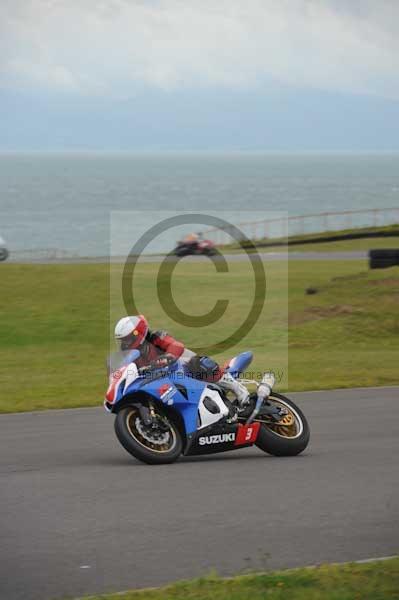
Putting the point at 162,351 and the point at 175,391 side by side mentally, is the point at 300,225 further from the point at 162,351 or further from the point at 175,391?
the point at 175,391

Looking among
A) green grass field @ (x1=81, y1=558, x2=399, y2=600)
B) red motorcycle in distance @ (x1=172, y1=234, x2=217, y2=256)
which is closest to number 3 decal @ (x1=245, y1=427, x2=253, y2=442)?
green grass field @ (x1=81, y1=558, x2=399, y2=600)

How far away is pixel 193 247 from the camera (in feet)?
156

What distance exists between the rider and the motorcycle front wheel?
560 mm

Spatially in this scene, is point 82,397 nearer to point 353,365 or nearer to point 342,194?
point 353,365

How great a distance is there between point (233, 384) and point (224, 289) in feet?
71.8

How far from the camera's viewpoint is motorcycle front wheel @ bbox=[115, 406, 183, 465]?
10266mm

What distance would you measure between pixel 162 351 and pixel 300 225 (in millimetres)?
78952

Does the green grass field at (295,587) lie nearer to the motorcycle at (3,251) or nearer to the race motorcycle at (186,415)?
the race motorcycle at (186,415)

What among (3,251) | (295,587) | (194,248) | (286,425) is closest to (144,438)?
(286,425)

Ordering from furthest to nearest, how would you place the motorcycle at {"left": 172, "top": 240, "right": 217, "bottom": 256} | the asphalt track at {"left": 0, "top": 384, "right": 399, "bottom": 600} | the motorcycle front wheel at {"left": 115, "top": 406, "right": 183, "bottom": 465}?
the motorcycle at {"left": 172, "top": 240, "right": 217, "bottom": 256}
the motorcycle front wheel at {"left": 115, "top": 406, "right": 183, "bottom": 465}
the asphalt track at {"left": 0, "top": 384, "right": 399, "bottom": 600}

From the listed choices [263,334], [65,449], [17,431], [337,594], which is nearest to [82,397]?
[17,431]

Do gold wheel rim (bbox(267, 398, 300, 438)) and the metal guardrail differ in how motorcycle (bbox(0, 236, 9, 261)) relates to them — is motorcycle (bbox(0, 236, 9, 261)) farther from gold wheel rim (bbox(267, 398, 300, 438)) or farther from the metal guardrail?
gold wheel rim (bbox(267, 398, 300, 438))

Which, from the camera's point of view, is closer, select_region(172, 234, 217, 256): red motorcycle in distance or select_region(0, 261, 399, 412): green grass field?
select_region(0, 261, 399, 412): green grass field

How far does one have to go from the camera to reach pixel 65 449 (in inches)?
482
